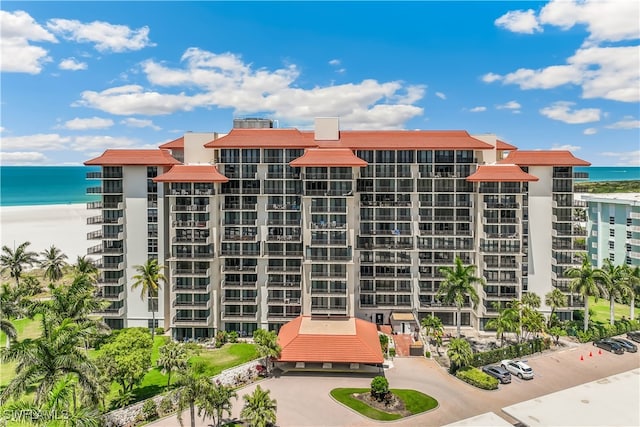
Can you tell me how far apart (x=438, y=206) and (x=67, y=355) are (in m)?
48.6

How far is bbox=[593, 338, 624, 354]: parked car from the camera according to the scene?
52188 mm

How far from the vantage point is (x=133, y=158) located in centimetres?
5959

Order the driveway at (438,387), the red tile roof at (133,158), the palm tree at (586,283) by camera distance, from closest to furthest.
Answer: the driveway at (438,387) → the palm tree at (586,283) → the red tile roof at (133,158)

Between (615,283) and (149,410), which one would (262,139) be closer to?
(149,410)

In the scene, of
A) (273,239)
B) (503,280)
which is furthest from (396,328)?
(273,239)

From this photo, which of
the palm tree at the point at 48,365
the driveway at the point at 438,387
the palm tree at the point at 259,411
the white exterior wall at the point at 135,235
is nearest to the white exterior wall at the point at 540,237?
the driveway at the point at 438,387

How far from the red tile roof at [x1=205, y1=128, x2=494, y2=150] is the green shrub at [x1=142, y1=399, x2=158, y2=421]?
33.6 metres

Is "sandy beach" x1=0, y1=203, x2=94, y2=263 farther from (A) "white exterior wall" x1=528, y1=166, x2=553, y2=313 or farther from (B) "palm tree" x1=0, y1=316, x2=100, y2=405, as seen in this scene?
(A) "white exterior wall" x1=528, y1=166, x2=553, y2=313

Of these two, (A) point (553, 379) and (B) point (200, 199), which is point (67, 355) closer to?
(B) point (200, 199)

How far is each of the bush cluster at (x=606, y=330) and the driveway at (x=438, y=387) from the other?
165cm

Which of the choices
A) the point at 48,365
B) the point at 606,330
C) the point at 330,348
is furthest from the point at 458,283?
the point at 48,365

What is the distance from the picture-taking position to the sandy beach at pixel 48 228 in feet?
377

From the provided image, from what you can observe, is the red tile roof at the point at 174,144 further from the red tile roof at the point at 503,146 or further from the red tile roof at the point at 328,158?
the red tile roof at the point at 503,146

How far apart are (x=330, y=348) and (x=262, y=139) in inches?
1190
